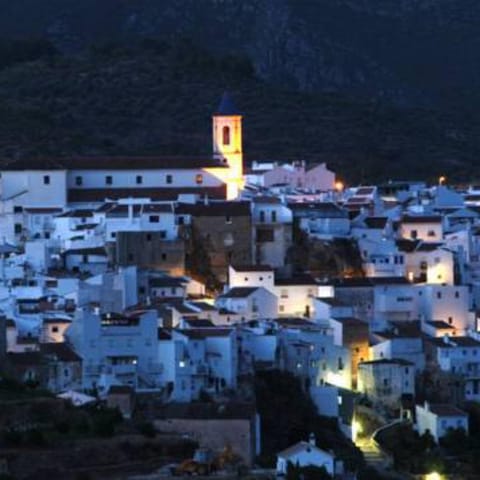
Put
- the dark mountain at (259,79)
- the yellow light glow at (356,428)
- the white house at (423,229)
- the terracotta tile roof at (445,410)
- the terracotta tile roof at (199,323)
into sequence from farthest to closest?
1. the dark mountain at (259,79)
2. the white house at (423,229)
3. the terracotta tile roof at (199,323)
4. the yellow light glow at (356,428)
5. the terracotta tile roof at (445,410)

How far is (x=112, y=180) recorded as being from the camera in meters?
70.5

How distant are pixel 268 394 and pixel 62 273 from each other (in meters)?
8.83

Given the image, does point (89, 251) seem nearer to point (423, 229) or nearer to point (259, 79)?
point (423, 229)

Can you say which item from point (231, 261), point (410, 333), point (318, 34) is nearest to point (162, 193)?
point (231, 261)

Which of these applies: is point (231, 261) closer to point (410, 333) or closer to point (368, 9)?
point (410, 333)

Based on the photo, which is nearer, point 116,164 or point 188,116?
point 116,164

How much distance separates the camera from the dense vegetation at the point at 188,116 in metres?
93.7

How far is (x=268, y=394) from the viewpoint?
2176 inches

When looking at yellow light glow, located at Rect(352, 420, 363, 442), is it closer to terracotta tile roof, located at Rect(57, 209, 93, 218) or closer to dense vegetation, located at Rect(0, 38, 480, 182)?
terracotta tile roof, located at Rect(57, 209, 93, 218)

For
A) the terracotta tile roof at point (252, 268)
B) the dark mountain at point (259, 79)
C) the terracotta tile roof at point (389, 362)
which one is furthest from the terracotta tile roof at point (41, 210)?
the dark mountain at point (259, 79)

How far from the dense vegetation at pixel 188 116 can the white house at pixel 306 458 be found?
36.0 m

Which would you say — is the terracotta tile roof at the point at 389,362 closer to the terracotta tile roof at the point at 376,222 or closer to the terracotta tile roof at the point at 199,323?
the terracotta tile roof at the point at 199,323

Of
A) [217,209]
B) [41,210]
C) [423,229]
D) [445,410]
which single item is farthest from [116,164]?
[445,410]

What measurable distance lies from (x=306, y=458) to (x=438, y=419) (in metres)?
5.25
